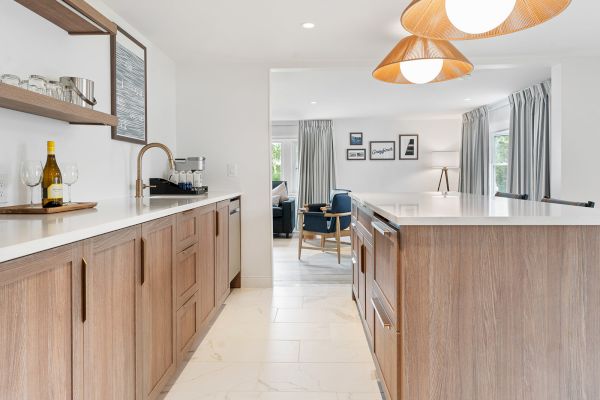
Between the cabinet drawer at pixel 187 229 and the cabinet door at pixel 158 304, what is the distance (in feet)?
0.36

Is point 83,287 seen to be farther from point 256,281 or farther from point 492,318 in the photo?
point 256,281

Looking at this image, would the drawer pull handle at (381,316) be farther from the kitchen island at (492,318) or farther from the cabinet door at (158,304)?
the cabinet door at (158,304)

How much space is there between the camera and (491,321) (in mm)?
1433

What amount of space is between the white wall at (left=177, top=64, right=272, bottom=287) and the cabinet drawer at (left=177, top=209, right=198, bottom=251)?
5.32 feet

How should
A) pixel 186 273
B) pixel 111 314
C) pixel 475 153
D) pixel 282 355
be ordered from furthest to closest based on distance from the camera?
pixel 475 153 → pixel 282 355 → pixel 186 273 → pixel 111 314

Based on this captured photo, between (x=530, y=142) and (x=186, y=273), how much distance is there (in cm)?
504

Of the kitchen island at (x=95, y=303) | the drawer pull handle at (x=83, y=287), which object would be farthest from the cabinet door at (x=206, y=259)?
the drawer pull handle at (x=83, y=287)

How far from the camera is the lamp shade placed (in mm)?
7770

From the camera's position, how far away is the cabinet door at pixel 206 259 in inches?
97.0

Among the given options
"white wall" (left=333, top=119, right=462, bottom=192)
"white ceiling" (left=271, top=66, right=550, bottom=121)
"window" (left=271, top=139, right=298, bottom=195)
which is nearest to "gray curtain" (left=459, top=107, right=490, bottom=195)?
"white ceiling" (left=271, top=66, right=550, bottom=121)

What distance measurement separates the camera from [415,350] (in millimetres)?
1426

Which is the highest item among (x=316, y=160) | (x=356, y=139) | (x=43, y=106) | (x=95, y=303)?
(x=356, y=139)

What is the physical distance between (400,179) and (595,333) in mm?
6763

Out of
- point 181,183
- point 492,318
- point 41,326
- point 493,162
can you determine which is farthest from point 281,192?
point 41,326
